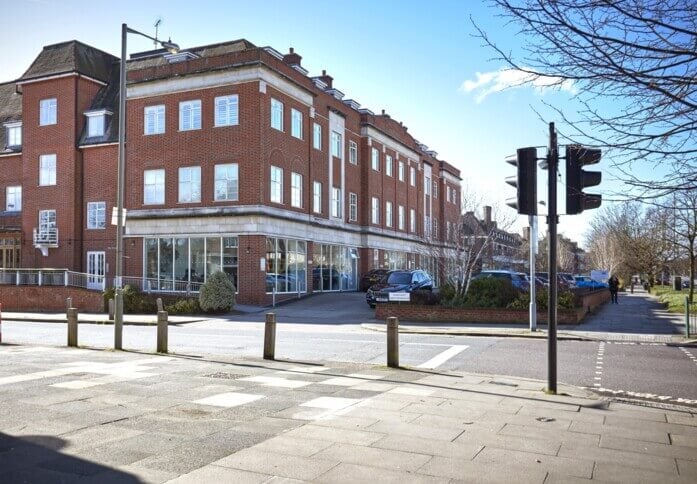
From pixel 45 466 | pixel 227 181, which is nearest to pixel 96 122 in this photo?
pixel 227 181

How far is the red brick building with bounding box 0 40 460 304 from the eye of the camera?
32188 mm

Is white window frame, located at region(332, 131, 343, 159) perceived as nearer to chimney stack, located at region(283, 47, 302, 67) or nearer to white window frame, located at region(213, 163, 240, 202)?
chimney stack, located at region(283, 47, 302, 67)

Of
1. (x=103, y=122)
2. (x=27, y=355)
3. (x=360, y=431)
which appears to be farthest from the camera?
(x=103, y=122)

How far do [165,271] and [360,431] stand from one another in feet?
95.7

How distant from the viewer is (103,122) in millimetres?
37281

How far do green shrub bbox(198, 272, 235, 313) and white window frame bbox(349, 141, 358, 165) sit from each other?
17784mm

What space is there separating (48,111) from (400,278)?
24.5m

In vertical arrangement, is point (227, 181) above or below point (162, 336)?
above

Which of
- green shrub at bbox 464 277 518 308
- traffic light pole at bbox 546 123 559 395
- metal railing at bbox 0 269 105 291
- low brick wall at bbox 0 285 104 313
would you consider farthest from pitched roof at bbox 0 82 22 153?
traffic light pole at bbox 546 123 559 395

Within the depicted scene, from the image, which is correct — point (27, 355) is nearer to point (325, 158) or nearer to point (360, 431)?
point (360, 431)

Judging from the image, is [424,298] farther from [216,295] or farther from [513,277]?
[216,295]

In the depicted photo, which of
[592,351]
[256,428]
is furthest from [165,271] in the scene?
[256,428]

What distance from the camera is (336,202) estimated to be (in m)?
41.1

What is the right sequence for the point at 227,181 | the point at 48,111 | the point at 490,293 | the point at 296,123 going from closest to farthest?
the point at 490,293 → the point at 227,181 → the point at 296,123 → the point at 48,111
